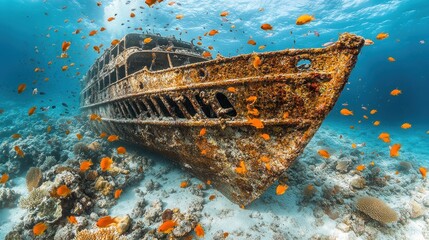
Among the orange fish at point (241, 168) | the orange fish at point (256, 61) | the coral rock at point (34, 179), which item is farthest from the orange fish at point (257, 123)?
the coral rock at point (34, 179)

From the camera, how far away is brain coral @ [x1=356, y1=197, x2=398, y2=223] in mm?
6480

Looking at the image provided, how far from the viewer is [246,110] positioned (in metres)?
4.90

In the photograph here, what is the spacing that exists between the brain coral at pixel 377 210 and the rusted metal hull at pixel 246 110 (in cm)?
357

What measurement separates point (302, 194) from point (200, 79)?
207 inches

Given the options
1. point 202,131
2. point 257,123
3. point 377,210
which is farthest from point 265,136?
point 377,210

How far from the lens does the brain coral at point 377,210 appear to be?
6.48m

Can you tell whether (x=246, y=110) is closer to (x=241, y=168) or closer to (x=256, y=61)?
(x=256, y=61)

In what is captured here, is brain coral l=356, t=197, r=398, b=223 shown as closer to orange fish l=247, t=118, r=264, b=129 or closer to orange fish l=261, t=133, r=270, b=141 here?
orange fish l=261, t=133, r=270, b=141

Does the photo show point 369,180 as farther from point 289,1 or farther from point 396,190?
point 289,1

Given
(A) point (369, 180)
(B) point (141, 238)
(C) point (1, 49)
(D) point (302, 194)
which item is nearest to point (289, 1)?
(A) point (369, 180)

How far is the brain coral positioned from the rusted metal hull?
141 inches

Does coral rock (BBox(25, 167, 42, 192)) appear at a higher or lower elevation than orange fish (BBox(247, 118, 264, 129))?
lower

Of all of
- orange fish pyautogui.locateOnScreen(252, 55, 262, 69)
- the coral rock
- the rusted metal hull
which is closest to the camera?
the rusted metal hull

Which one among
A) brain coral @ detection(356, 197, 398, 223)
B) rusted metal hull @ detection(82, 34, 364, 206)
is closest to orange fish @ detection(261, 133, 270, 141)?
rusted metal hull @ detection(82, 34, 364, 206)
